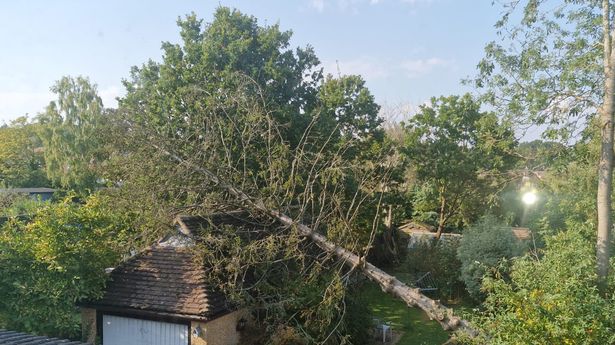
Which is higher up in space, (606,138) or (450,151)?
(450,151)

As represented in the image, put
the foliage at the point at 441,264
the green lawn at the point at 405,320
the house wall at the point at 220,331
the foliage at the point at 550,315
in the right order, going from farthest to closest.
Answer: the foliage at the point at 441,264, the green lawn at the point at 405,320, the house wall at the point at 220,331, the foliage at the point at 550,315

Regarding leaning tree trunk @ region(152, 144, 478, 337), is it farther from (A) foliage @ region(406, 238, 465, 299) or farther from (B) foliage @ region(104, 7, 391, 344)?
(A) foliage @ region(406, 238, 465, 299)

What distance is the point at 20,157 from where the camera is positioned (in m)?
43.6

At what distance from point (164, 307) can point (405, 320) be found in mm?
9362

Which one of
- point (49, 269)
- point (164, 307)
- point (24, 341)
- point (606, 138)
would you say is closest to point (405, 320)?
point (164, 307)

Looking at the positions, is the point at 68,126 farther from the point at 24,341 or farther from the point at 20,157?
the point at 24,341

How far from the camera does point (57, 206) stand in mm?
11508

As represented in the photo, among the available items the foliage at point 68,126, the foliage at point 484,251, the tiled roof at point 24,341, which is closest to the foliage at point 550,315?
the tiled roof at point 24,341

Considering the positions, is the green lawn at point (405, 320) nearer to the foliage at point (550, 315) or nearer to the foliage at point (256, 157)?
the foliage at point (256, 157)

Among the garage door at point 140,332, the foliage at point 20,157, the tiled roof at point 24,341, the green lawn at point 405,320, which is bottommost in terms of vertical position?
the green lawn at point 405,320

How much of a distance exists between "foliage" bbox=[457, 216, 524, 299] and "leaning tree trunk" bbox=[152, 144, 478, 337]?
29.5 ft

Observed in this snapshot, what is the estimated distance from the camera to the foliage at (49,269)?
419 inches

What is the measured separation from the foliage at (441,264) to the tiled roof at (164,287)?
12307 millimetres

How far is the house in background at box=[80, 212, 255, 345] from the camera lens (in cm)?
1104
